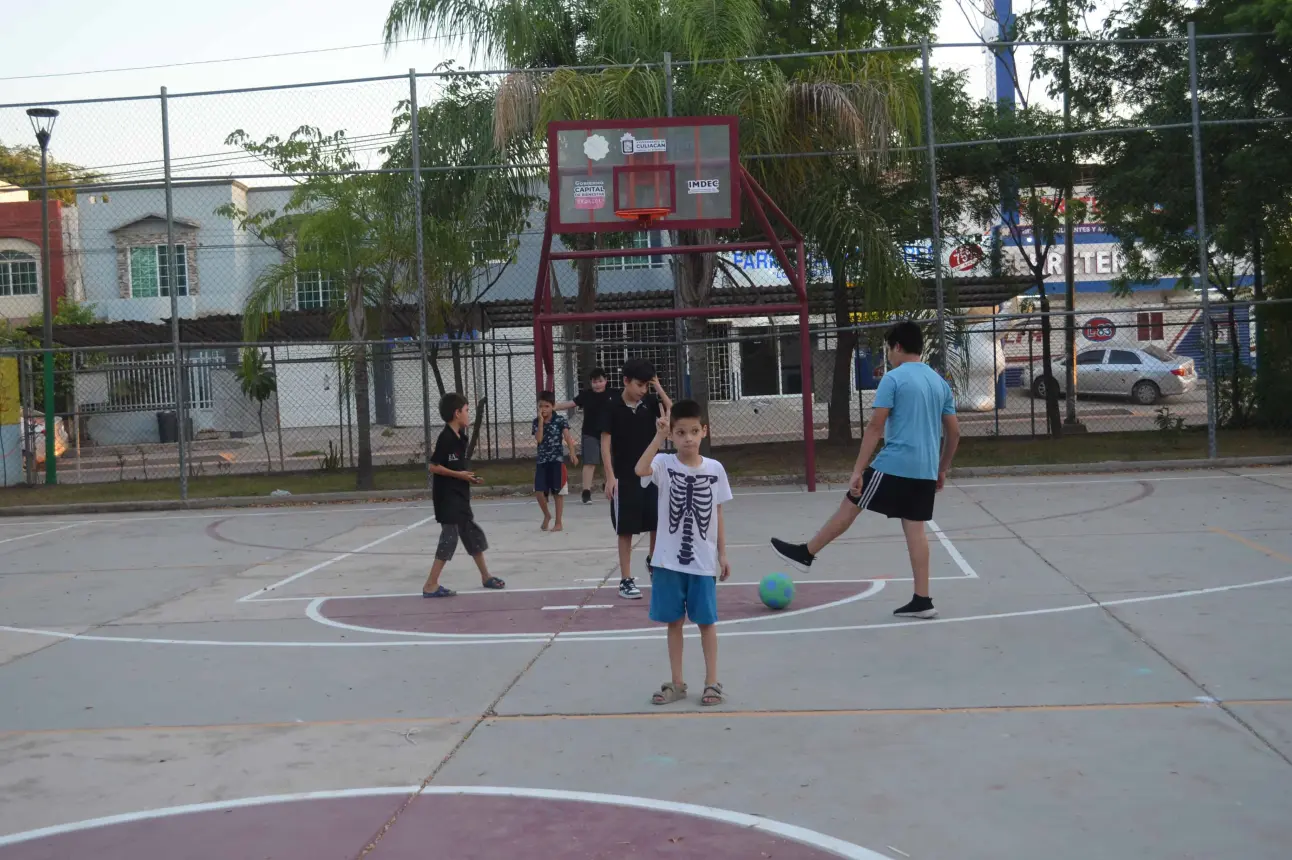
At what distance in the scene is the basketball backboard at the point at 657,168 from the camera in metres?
15.8

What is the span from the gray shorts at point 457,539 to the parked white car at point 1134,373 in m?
21.1

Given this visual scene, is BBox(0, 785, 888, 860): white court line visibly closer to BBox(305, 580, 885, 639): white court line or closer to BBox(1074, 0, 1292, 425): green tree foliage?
BBox(305, 580, 885, 639): white court line

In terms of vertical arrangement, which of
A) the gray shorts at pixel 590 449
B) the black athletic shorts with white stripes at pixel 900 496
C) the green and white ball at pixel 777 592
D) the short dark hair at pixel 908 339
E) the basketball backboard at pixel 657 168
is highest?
the basketball backboard at pixel 657 168

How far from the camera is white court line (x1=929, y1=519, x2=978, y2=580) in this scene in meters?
9.79

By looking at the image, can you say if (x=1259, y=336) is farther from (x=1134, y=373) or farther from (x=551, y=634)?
(x=551, y=634)

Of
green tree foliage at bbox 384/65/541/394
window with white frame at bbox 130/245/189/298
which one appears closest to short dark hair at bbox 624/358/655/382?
green tree foliage at bbox 384/65/541/394

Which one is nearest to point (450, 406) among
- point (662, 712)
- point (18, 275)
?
point (662, 712)

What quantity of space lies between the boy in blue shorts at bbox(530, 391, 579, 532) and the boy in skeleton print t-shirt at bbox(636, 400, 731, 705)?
6.92m

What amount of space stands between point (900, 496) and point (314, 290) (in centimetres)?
1998

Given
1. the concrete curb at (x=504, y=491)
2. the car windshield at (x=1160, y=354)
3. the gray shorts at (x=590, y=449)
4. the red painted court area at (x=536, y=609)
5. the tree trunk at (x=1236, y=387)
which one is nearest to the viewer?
the red painted court area at (x=536, y=609)

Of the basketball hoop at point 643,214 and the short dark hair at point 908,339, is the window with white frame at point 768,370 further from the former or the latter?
the short dark hair at point 908,339

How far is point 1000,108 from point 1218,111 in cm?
344

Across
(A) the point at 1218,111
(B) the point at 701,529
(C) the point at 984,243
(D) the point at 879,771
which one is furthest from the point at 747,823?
(C) the point at 984,243

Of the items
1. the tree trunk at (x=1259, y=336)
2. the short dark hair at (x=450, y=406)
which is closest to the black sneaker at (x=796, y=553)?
the short dark hair at (x=450, y=406)
